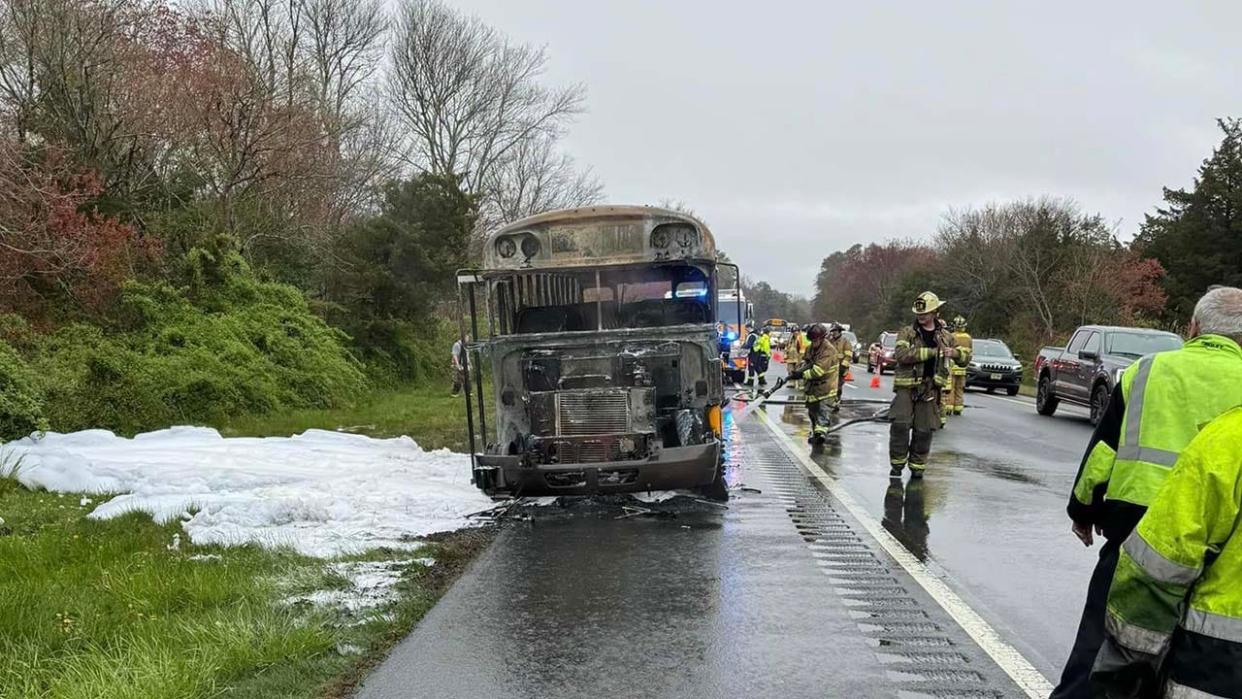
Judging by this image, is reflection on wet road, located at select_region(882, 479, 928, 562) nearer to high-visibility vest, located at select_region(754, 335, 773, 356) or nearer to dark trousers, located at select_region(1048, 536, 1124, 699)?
dark trousers, located at select_region(1048, 536, 1124, 699)

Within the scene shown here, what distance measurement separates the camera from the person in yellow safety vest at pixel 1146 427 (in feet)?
9.00

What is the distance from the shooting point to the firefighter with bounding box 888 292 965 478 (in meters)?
8.73

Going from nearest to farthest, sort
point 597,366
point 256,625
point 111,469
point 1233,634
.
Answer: point 1233,634, point 256,625, point 597,366, point 111,469

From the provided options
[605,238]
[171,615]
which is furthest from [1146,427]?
[605,238]

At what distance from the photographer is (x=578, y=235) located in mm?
7715

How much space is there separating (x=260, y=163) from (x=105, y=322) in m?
→ 5.33

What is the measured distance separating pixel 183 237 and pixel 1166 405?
18.7m

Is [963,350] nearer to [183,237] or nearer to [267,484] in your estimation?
[267,484]

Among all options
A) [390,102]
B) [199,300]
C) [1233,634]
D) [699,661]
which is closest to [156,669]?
[699,661]

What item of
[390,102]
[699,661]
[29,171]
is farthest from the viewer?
[390,102]

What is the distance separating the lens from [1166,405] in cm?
280

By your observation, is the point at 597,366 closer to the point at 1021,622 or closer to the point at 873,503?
the point at 873,503

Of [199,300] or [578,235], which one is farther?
[199,300]

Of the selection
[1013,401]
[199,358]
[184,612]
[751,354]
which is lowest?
[1013,401]
